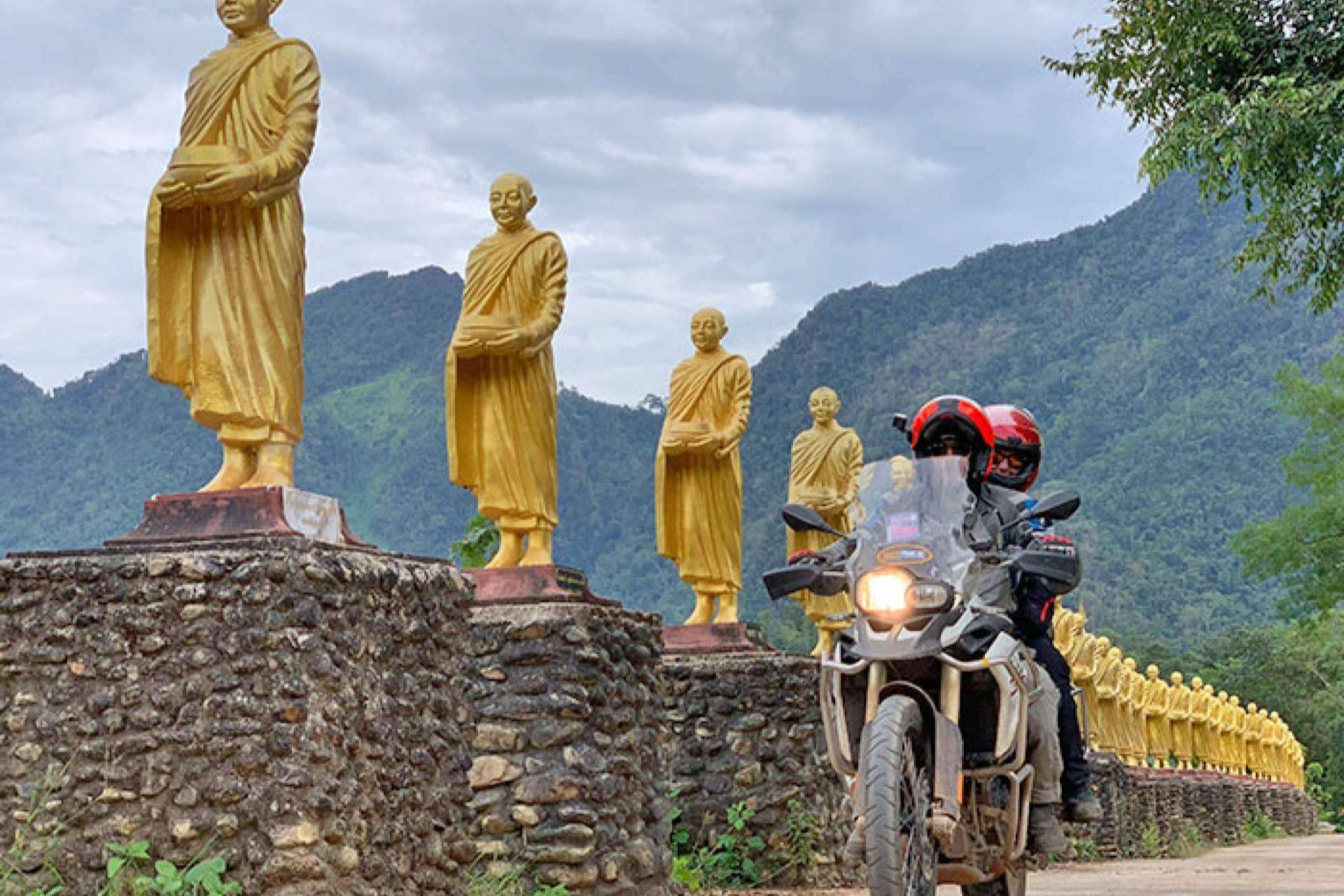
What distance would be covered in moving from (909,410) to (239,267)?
6333 centimetres

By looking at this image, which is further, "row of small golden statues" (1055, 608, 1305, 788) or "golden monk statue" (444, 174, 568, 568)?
"row of small golden statues" (1055, 608, 1305, 788)

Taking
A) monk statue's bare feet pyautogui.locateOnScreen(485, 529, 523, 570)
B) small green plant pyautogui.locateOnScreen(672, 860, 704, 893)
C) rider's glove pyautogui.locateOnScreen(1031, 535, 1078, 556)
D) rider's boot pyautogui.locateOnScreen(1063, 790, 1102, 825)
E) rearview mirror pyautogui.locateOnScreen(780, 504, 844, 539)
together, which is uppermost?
monk statue's bare feet pyautogui.locateOnScreen(485, 529, 523, 570)

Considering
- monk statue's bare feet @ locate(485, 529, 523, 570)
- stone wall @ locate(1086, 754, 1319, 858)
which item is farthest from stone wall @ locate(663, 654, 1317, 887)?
stone wall @ locate(1086, 754, 1319, 858)

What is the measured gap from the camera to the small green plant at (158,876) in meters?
6.36

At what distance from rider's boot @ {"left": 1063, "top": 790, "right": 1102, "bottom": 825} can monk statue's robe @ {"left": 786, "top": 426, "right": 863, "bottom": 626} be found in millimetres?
8700

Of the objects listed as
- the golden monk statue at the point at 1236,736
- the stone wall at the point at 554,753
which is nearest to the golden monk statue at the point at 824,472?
the stone wall at the point at 554,753

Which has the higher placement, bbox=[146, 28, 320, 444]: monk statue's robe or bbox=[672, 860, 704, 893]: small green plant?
bbox=[146, 28, 320, 444]: monk statue's robe

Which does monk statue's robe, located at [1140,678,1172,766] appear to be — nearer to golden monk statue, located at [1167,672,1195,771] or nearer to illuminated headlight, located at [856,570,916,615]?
golden monk statue, located at [1167,672,1195,771]

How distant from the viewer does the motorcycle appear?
552cm

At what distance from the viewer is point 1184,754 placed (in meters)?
32.5

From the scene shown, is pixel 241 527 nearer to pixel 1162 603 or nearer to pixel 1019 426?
pixel 1019 426

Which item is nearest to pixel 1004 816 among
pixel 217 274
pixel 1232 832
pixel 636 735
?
pixel 217 274

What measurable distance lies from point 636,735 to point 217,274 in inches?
163

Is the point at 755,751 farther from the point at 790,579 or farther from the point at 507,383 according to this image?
the point at 790,579
